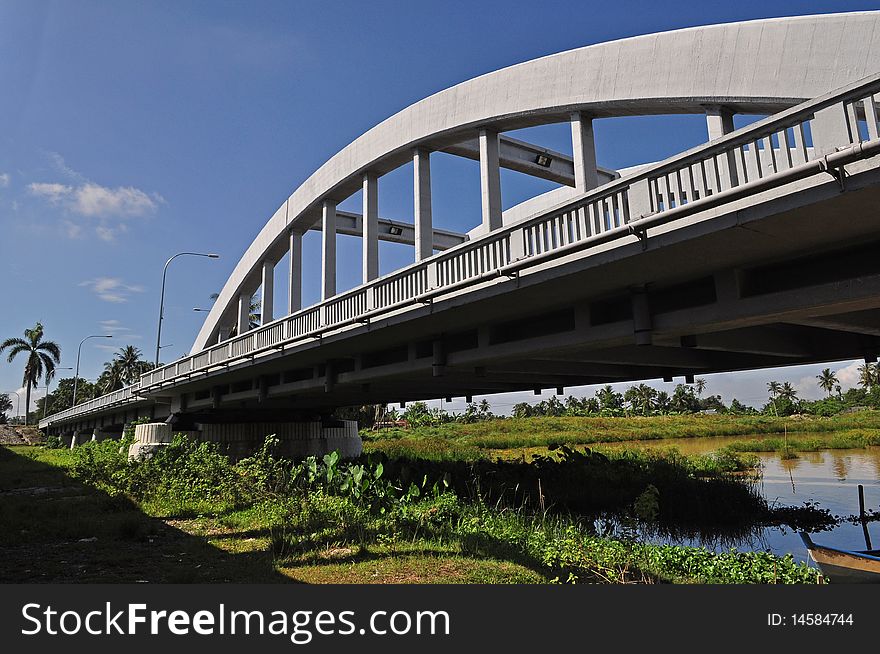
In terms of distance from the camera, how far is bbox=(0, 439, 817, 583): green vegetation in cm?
705

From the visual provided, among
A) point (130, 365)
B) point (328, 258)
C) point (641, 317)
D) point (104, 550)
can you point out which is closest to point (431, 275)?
point (641, 317)

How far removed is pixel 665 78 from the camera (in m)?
8.73

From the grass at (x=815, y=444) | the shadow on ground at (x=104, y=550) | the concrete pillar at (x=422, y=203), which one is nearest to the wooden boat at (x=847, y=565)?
the shadow on ground at (x=104, y=550)

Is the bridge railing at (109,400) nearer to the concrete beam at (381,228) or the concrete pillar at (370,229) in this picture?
the concrete beam at (381,228)

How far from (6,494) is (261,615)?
14850mm

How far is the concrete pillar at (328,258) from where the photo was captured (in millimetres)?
18102

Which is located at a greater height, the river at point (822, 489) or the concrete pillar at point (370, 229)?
the concrete pillar at point (370, 229)

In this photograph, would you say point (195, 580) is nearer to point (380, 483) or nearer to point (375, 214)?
point (380, 483)

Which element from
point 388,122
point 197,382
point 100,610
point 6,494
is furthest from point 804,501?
point 6,494

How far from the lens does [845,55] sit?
6.80 meters

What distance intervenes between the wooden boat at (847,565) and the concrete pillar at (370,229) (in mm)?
11345

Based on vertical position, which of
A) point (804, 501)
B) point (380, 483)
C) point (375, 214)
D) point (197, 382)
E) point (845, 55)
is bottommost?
point (804, 501)

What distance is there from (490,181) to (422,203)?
245cm

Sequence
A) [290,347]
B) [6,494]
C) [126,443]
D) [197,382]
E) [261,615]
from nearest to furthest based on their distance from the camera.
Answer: [261,615]
[290,347]
[6,494]
[197,382]
[126,443]
